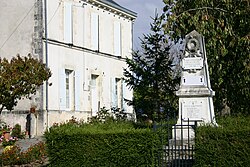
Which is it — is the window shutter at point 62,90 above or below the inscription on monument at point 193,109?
above

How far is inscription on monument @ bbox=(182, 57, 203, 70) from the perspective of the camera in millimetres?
14293

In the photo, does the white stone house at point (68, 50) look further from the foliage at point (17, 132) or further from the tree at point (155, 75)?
the tree at point (155, 75)

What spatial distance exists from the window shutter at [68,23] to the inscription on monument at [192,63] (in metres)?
15.0

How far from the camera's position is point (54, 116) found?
26.9 meters

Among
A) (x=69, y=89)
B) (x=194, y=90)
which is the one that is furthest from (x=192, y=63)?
(x=69, y=89)

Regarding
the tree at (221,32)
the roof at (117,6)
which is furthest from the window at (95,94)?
the tree at (221,32)

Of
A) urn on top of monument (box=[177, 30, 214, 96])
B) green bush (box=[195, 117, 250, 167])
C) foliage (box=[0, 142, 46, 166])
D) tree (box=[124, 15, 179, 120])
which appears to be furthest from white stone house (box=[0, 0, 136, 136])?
green bush (box=[195, 117, 250, 167])

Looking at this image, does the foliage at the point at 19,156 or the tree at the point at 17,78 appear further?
the tree at the point at 17,78

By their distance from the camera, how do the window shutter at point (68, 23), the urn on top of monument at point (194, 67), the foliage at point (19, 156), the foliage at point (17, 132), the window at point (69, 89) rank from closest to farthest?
1. the urn on top of monument at point (194, 67)
2. the foliage at point (19, 156)
3. the foliage at point (17, 132)
4. the window shutter at point (68, 23)
5. the window at point (69, 89)

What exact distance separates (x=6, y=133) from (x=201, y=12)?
420 inches

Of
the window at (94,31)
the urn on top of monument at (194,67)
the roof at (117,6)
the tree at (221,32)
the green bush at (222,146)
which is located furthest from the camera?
the roof at (117,6)

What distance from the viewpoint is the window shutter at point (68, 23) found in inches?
1129

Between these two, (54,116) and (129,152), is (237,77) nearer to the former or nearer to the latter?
(129,152)

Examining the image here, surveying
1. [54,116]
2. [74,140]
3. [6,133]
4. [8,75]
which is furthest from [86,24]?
[74,140]
